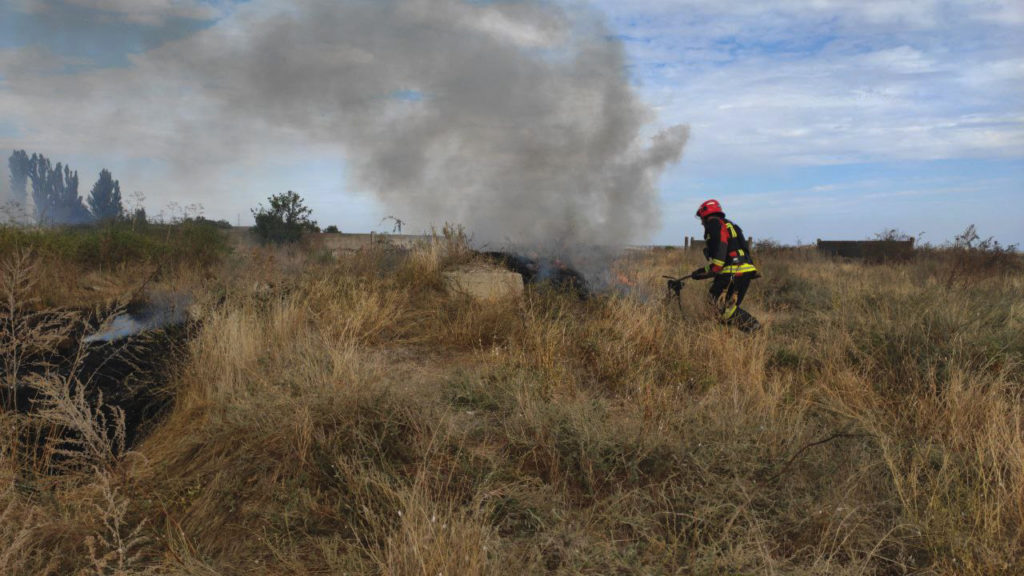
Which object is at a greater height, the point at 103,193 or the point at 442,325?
the point at 103,193

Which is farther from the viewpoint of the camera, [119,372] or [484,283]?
[484,283]

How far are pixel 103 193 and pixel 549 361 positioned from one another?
88.4 metres

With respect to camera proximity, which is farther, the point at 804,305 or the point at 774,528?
the point at 804,305

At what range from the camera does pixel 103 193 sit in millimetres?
74062

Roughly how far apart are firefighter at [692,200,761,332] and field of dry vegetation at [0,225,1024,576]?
44.8 inches

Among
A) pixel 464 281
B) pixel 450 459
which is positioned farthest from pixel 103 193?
pixel 450 459

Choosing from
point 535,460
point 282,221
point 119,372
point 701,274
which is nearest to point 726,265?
point 701,274

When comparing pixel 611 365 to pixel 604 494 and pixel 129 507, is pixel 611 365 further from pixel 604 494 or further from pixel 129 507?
pixel 129 507

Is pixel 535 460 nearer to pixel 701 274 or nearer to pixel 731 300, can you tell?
pixel 731 300

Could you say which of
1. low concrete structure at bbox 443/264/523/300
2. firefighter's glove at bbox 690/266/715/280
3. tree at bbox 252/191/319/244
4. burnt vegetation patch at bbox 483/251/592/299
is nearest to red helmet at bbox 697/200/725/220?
firefighter's glove at bbox 690/266/715/280

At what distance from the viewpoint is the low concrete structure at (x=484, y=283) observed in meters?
8.51

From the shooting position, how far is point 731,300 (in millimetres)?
7246

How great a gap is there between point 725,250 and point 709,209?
613 millimetres

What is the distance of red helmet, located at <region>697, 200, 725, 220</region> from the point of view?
745 cm
